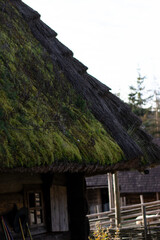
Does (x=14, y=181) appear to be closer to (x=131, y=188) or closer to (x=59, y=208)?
(x=59, y=208)

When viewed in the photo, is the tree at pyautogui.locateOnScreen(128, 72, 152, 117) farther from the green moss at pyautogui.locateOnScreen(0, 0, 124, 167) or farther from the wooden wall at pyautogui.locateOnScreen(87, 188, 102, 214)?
Answer: the green moss at pyautogui.locateOnScreen(0, 0, 124, 167)

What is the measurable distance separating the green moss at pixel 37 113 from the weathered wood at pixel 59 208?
1290mm

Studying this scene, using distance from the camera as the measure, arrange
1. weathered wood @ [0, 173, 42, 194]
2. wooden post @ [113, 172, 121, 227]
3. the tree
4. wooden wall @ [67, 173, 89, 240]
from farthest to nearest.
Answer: the tree, wooden post @ [113, 172, 121, 227], wooden wall @ [67, 173, 89, 240], weathered wood @ [0, 173, 42, 194]

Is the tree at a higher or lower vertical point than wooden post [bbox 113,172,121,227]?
higher

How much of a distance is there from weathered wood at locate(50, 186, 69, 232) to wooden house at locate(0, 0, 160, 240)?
2cm

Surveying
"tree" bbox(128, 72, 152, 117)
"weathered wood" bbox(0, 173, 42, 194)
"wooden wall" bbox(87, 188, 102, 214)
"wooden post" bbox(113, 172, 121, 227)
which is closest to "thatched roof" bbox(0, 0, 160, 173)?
"weathered wood" bbox(0, 173, 42, 194)

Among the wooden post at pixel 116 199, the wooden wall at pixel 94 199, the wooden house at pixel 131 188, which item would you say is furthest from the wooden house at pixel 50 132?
the wooden wall at pixel 94 199

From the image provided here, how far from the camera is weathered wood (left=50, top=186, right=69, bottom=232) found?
293 inches

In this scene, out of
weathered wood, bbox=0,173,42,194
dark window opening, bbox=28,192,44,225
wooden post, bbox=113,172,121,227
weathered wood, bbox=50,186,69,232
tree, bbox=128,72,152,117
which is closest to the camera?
weathered wood, bbox=0,173,42,194

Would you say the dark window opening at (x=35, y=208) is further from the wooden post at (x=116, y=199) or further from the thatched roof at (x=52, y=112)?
the wooden post at (x=116, y=199)

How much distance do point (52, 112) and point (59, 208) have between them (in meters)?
2.08

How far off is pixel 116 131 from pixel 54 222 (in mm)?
1885

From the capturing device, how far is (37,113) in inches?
233

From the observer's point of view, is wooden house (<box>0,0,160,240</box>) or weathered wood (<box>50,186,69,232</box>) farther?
weathered wood (<box>50,186,69,232</box>)
